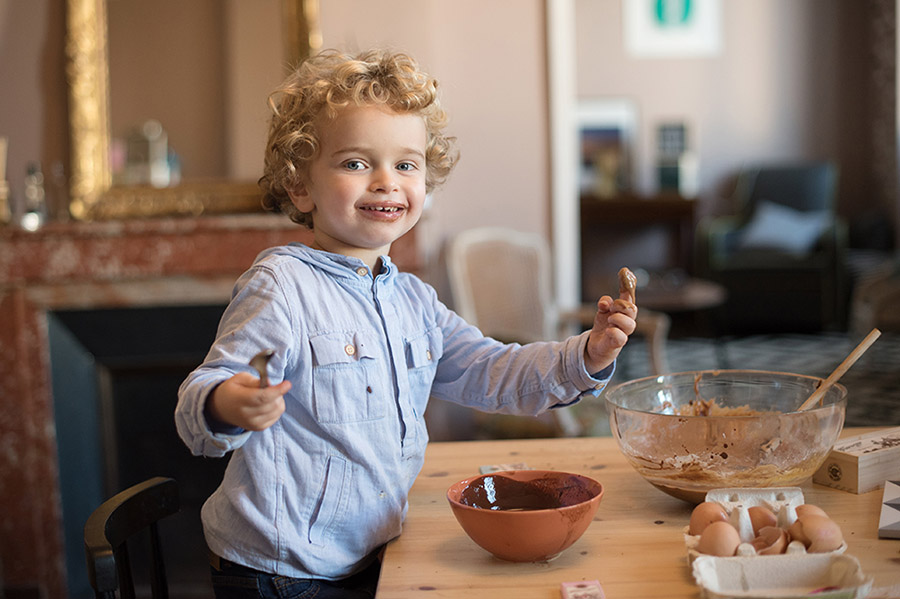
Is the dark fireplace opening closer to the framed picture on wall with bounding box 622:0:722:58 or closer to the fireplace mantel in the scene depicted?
the fireplace mantel

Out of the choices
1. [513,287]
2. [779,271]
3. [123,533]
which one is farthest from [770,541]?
[779,271]

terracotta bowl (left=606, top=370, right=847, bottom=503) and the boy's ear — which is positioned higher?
the boy's ear

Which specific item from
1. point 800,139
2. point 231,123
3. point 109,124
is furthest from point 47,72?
point 800,139

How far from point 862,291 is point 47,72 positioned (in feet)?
13.0

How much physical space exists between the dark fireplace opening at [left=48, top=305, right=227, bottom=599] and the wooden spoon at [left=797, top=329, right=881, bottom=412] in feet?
6.57

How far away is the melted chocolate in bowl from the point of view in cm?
97

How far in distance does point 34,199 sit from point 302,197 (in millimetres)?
1853

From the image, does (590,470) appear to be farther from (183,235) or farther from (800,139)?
(800,139)

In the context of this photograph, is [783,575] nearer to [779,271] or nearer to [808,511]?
[808,511]

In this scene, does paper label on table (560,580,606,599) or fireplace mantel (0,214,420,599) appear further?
fireplace mantel (0,214,420,599)

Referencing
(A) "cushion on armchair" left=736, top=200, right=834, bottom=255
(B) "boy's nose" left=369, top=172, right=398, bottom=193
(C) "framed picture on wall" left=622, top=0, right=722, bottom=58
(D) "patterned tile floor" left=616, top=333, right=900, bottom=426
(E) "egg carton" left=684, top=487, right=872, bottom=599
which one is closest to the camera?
(E) "egg carton" left=684, top=487, right=872, bottom=599

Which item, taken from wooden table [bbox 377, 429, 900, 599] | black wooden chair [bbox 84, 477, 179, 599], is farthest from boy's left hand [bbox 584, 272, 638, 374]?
black wooden chair [bbox 84, 477, 179, 599]

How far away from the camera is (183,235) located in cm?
270

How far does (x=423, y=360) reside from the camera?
1.19 meters
